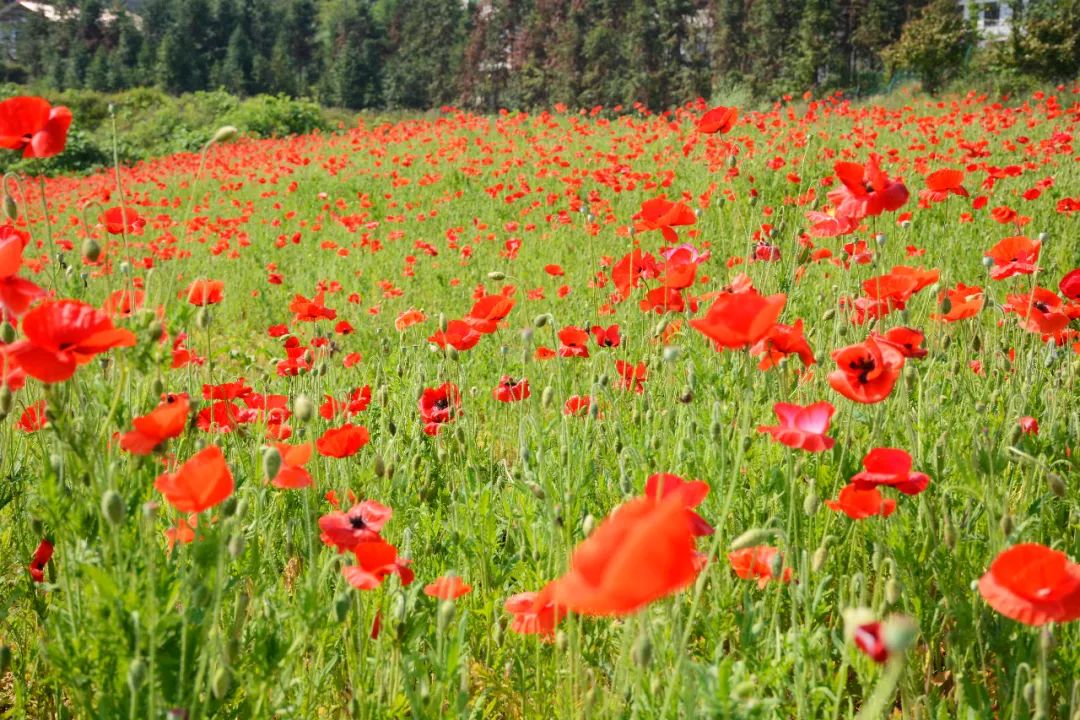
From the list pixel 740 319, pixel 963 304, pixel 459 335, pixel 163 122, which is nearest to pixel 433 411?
pixel 459 335

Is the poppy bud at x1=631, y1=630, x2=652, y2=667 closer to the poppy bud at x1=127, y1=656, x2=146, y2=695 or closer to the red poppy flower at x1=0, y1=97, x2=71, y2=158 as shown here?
the poppy bud at x1=127, y1=656, x2=146, y2=695

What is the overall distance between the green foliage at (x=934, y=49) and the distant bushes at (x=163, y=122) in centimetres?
1395

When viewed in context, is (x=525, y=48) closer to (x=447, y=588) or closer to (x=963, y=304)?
(x=963, y=304)

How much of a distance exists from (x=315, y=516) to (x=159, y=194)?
12.2 meters

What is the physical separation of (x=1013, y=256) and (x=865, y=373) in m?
1.03

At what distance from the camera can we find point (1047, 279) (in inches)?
162

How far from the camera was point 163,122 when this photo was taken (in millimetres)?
23578

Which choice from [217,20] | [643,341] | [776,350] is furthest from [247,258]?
[217,20]

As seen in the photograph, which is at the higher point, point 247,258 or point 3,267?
point 3,267

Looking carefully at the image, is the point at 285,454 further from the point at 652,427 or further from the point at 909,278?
the point at 909,278

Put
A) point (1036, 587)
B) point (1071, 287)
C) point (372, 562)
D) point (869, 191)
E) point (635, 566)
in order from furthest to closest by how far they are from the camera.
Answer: point (1071, 287)
point (869, 191)
point (372, 562)
point (1036, 587)
point (635, 566)

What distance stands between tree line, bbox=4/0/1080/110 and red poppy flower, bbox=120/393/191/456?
59.6 feet

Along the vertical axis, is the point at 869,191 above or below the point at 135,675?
above

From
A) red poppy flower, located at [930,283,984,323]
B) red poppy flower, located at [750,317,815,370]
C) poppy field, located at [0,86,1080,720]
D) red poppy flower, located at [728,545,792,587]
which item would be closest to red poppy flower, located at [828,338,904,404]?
poppy field, located at [0,86,1080,720]
